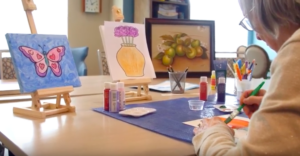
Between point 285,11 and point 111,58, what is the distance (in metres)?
0.80

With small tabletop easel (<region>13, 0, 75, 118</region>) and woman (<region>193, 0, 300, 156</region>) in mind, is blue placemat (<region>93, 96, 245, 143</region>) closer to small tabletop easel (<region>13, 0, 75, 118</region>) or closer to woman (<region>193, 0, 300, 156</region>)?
small tabletop easel (<region>13, 0, 75, 118</region>)

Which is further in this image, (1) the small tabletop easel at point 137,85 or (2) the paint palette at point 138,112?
(1) the small tabletop easel at point 137,85

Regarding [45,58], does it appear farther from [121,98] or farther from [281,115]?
[281,115]

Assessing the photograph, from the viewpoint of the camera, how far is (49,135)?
0.82 metres

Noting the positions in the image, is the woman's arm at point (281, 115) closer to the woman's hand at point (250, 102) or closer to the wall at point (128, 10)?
the woman's hand at point (250, 102)

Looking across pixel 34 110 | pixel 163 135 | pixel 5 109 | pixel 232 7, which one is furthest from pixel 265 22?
pixel 232 7

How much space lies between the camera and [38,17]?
399 centimetres

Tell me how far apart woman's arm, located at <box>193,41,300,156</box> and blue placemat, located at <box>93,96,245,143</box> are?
0.25 metres

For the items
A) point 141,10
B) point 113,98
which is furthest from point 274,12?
point 141,10

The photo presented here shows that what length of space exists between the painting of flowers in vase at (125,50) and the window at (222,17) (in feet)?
11.3

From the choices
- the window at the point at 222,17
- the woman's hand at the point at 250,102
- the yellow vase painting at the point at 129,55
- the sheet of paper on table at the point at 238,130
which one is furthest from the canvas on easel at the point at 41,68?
the window at the point at 222,17

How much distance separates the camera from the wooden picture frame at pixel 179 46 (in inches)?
82.4

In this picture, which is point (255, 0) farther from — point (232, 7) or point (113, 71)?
point (232, 7)

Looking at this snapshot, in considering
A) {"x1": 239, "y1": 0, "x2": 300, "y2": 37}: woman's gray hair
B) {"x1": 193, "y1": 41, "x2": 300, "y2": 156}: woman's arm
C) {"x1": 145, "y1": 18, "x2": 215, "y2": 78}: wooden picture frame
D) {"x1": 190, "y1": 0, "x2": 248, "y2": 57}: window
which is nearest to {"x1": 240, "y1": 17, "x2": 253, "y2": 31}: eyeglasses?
{"x1": 239, "y1": 0, "x2": 300, "y2": 37}: woman's gray hair
